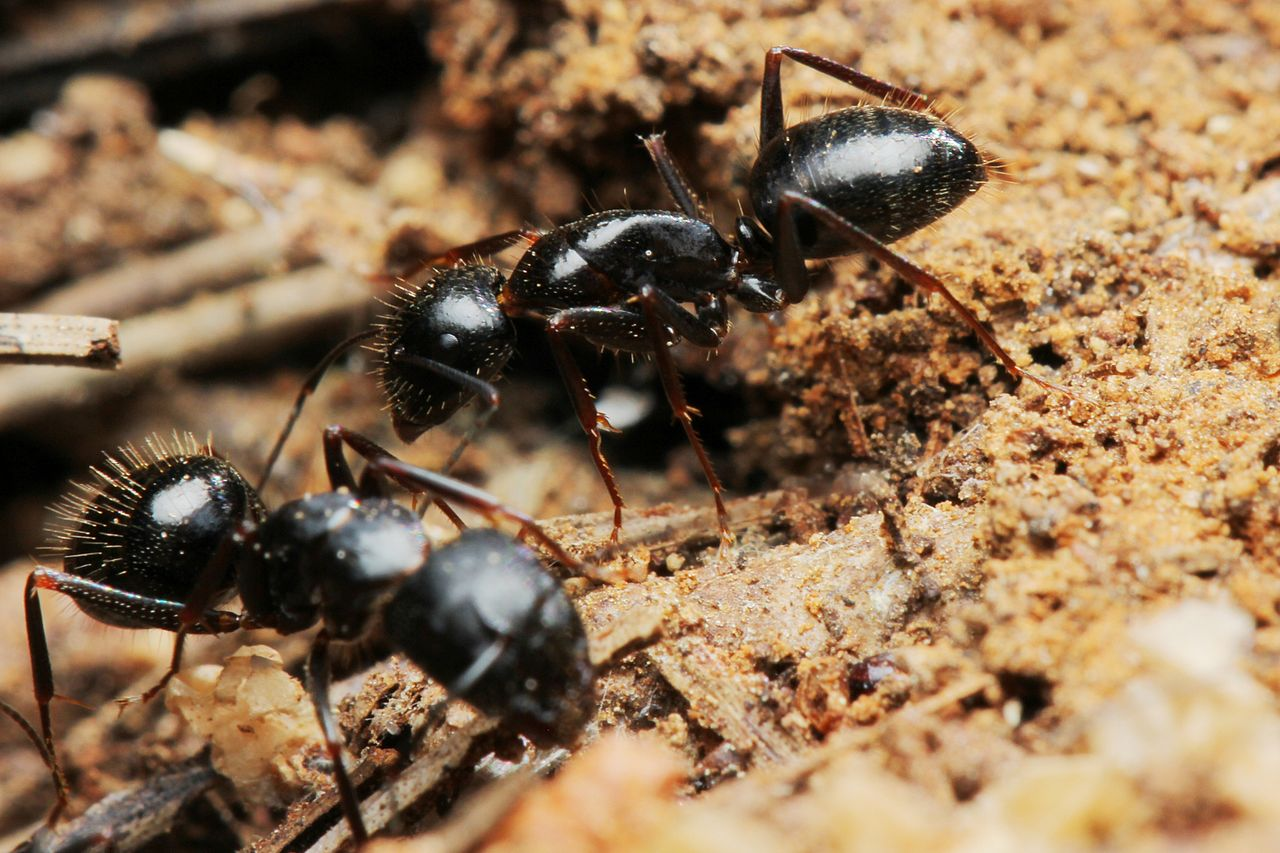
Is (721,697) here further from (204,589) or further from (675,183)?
(675,183)

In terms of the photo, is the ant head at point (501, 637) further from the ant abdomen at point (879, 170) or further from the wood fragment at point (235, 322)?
the wood fragment at point (235, 322)

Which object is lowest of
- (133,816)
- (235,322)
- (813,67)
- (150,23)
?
(133,816)

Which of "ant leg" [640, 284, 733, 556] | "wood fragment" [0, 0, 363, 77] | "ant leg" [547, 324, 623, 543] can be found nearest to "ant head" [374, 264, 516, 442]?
"ant leg" [547, 324, 623, 543]

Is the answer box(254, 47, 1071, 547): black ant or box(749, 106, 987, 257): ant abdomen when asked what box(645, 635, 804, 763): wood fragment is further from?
box(749, 106, 987, 257): ant abdomen

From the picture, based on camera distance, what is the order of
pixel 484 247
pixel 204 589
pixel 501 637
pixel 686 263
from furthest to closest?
pixel 484 247, pixel 686 263, pixel 204 589, pixel 501 637

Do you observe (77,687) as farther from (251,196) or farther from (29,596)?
(251,196)

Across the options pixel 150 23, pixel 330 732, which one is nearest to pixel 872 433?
pixel 330 732

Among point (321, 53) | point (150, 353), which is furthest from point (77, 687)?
point (321, 53)
